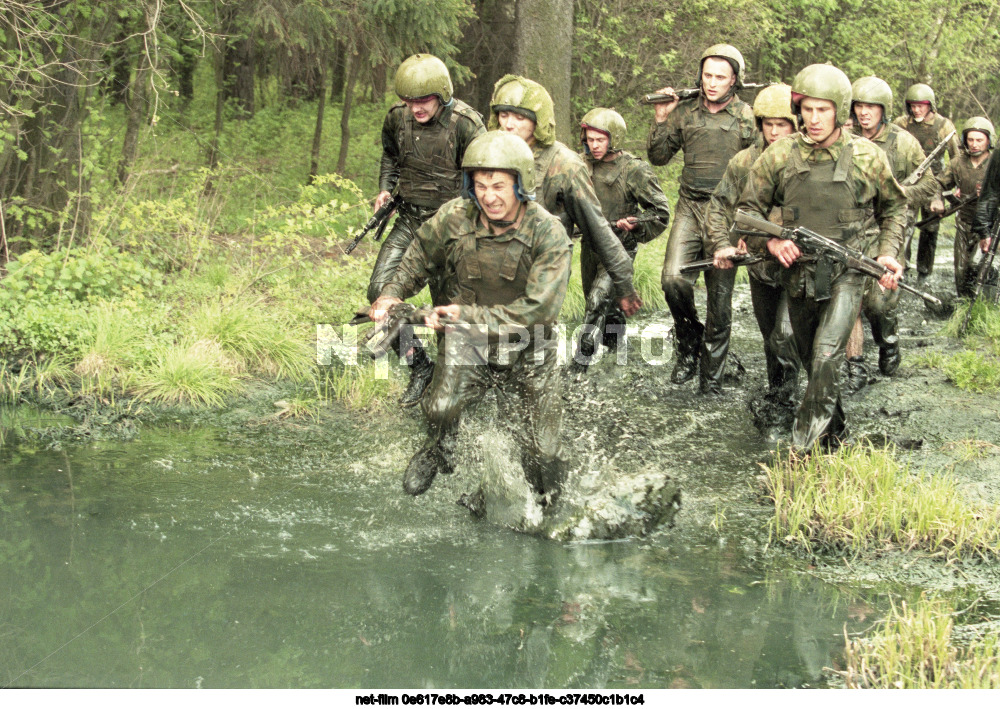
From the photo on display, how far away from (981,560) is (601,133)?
454cm

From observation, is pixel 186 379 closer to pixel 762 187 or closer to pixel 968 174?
pixel 762 187

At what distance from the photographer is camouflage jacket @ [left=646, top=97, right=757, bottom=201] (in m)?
8.26

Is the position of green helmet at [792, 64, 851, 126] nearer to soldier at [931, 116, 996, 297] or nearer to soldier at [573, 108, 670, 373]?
soldier at [573, 108, 670, 373]

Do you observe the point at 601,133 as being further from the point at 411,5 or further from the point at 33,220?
the point at 33,220

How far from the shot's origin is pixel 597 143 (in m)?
8.54

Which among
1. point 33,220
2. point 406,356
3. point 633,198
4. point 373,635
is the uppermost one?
point 633,198

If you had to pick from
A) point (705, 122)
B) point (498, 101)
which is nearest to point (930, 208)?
point (705, 122)

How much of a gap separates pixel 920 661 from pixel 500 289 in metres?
2.77

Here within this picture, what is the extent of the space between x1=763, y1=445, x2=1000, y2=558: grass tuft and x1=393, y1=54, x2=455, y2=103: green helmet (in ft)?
11.5

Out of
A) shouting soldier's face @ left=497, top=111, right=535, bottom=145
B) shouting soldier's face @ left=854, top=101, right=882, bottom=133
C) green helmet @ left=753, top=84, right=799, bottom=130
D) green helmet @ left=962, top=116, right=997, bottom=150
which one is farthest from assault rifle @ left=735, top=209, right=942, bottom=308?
green helmet @ left=962, top=116, right=997, bottom=150

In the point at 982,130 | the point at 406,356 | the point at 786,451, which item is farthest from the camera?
the point at 982,130

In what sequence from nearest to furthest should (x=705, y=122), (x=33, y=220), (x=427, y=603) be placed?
(x=427, y=603), (x=705, y=122), (x=33, y=220)

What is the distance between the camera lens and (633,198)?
8750 mm

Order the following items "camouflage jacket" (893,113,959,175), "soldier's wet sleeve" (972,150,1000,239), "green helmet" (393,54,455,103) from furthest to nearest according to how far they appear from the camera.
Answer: "camouflage jacket" (893,113,959,175), "soldier's wet sleeve" (972,150,1000,239), "green helmet" (393,54,455,103)
